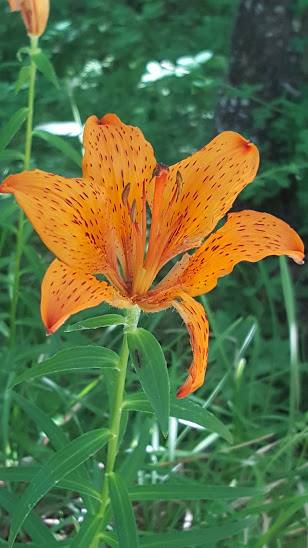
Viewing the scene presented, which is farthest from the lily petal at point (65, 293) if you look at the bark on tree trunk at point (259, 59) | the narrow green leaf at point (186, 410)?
the bark on tree trunk at point (259, 59)

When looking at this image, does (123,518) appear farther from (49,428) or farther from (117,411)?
(49,428)

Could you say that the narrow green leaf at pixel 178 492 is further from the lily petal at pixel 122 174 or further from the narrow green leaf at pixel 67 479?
the lily petal at pixel 122 174

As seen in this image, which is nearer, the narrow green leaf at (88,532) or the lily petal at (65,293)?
the lily petal at (65,293)

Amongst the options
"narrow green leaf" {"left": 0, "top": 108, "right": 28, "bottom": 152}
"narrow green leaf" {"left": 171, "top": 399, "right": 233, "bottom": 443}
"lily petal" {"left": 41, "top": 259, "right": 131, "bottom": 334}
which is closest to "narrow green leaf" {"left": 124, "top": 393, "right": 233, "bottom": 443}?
"narrow green leaf" {"left": 171, "top": 399, "right": 233, "bottom": 443}

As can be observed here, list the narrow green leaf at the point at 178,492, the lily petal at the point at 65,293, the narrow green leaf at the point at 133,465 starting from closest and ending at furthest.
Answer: the lily petal at the point at 65,293 → the narrow green leaf at the point at 178,492 → the narrow green leaf at the point at 133,465

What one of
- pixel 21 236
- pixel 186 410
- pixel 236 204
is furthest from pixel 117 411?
pixel 236 204

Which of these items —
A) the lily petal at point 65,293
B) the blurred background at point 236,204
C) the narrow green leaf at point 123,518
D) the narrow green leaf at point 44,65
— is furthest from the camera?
the blurred background at point 236,204

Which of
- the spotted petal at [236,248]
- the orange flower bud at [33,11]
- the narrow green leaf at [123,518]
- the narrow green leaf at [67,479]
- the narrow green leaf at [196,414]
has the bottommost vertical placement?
the narrow green leaf at [67,479]

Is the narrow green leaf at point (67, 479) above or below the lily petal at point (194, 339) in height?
below
